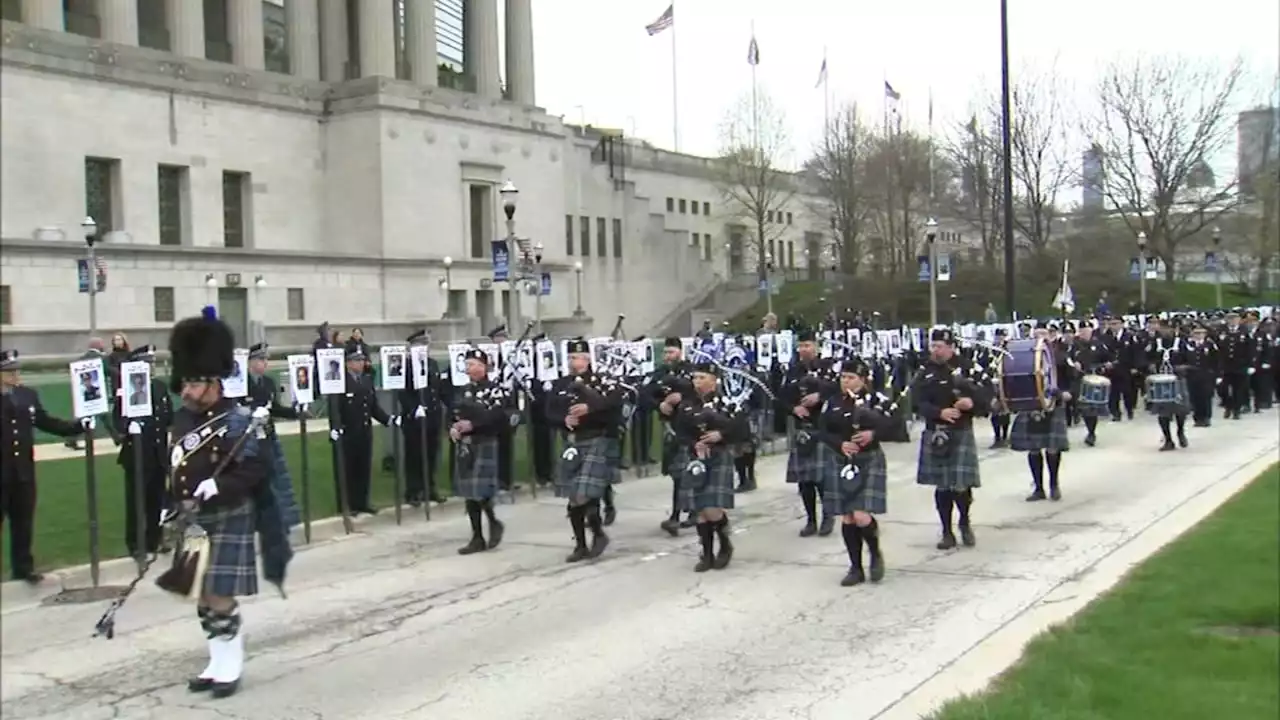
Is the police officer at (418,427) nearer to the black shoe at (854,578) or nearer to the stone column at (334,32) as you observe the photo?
the black shoe at (854,578)

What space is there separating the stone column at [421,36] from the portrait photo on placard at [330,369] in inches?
270

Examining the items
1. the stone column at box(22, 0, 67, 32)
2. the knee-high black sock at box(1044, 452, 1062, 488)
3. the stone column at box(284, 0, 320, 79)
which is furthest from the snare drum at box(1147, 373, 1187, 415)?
the stone column at box(22, 0, 67, 32)

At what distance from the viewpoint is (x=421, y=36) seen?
2.43 meters

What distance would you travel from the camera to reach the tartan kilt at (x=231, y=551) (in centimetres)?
488

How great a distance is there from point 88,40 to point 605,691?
13.4ft

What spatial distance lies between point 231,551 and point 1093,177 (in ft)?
158

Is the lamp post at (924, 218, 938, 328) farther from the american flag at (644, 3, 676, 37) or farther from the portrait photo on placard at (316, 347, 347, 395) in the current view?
the portrait photo on placard at (316, 347, 347, 395)

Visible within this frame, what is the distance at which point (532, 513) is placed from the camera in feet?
38.6

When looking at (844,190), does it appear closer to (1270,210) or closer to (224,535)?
(224,535)

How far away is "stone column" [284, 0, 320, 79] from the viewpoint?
8.50 feet

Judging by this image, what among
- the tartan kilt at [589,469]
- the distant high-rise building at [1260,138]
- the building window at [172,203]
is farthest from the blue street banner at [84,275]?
the distant high-rise building at [1260,138]

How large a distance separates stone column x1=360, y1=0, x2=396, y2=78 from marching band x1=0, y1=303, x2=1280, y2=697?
776 millimetres

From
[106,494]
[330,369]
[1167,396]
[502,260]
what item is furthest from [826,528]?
[502,260]

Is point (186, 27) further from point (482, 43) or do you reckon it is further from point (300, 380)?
point (300, 380)
